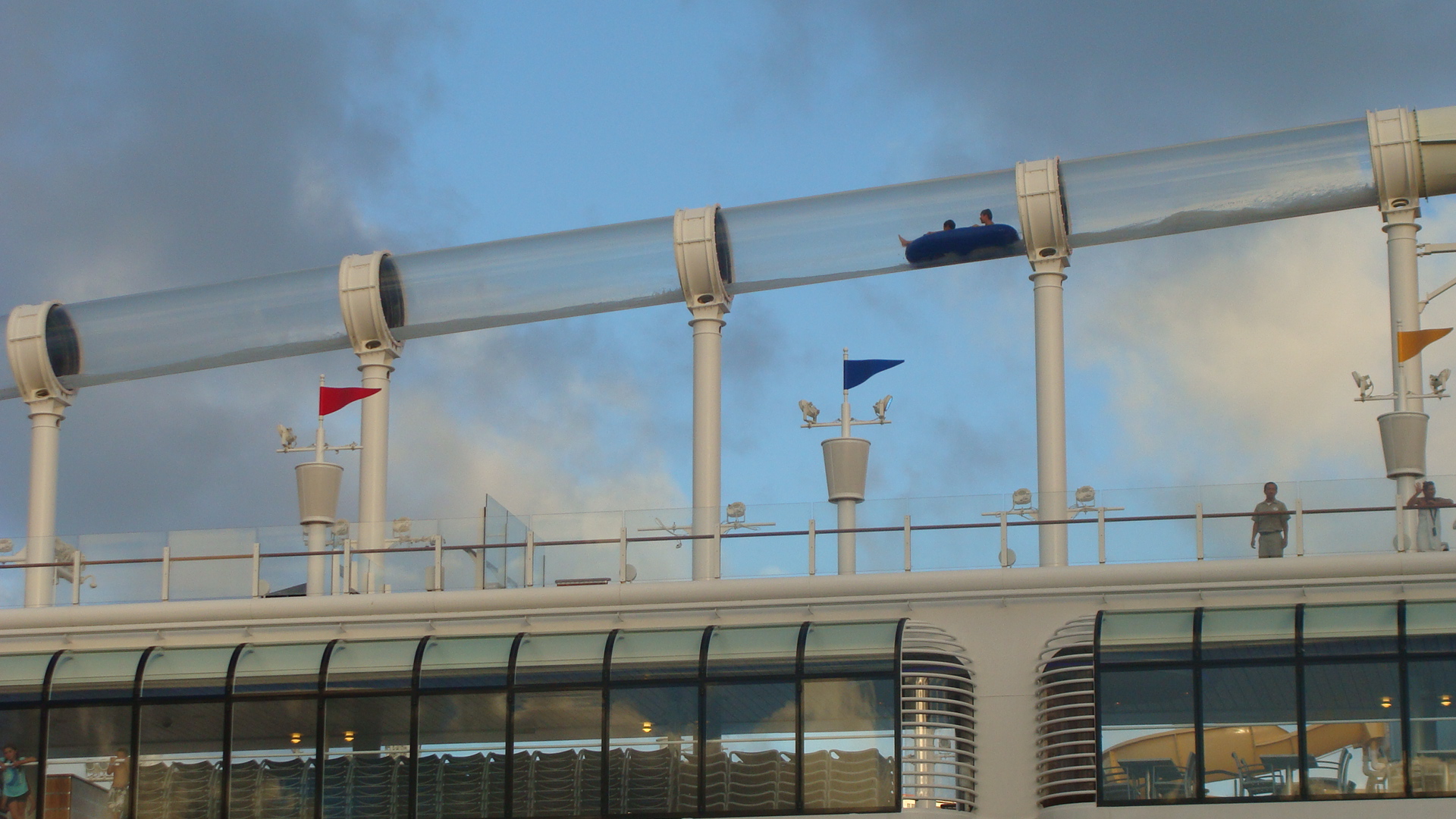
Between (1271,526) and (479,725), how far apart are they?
493 inches

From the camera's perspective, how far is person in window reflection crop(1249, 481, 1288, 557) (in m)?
30.4

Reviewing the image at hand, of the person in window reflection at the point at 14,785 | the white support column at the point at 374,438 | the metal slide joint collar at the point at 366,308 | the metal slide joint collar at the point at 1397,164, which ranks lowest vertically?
the person in window reflection at the point at 14,785

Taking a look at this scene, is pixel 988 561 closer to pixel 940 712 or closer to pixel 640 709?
pixel 940 712

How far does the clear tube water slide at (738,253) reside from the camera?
35062mm

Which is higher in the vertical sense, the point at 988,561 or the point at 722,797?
the point at 988,561

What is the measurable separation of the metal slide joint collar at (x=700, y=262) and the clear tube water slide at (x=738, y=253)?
0.59 meters

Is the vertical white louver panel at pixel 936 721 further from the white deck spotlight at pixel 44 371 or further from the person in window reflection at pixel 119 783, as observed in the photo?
the white deck spotlight at pixel 44 371

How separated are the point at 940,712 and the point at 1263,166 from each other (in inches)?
471

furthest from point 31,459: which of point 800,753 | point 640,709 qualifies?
point 800,753

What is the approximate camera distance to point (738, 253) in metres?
37.1

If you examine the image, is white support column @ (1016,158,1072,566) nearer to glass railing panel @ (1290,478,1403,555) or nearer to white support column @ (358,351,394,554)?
glass railing panel @ (1290,478,1403,555)

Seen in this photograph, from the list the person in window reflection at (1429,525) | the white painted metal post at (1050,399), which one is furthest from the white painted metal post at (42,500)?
the person in window reflection at (1429,525)

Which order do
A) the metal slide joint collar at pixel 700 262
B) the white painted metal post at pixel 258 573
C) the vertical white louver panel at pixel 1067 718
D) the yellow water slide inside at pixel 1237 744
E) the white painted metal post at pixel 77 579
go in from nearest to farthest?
the yellow water slide inside at pixel 1237 744 → the vertical white louver panel at pixel 1067 718 → the white painted metal post at pixel 258 573 → the white painted metal post at pixel 77 579 → the metal slide joint collar at pixel 700 262

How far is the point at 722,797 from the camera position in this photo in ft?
98.6
